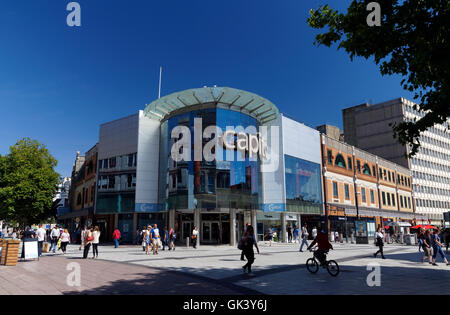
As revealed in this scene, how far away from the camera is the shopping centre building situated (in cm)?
2859

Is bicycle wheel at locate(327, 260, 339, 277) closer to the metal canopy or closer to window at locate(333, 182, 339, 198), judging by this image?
the metal canopy

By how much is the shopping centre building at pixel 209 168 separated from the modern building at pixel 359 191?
1723 millimetres

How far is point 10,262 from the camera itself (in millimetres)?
13070

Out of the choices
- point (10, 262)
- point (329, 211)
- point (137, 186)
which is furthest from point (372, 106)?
point (10, 262)

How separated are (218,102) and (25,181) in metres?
25.1

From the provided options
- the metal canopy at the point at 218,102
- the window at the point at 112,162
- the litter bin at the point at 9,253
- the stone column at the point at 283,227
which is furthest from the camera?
the window at the point at 112,162

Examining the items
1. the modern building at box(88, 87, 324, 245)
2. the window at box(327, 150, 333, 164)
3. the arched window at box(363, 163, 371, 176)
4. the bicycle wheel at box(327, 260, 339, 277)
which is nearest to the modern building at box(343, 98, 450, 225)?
the arched window at box(363, 163, 371, 176)

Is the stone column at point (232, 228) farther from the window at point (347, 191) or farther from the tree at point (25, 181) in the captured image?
the tree at point (25, 181)

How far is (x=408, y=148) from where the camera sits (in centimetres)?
5791

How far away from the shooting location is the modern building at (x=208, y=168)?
1125 inches

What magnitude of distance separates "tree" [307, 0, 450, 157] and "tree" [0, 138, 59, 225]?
38.7 metres

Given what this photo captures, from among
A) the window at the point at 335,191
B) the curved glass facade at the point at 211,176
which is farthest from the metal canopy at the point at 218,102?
the window at the point at 335,191

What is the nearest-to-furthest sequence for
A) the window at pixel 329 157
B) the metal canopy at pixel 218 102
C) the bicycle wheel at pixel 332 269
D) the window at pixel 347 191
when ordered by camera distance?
1. the bicycle wheel at pixel 332 269
2. the metal canopy at pixel 218 102
3. the window at pixel 329 157
4. the window at pixel 347 191

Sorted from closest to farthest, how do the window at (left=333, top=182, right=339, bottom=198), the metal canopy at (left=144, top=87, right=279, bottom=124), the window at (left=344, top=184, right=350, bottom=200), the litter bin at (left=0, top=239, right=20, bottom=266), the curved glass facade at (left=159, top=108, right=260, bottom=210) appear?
the litter bin at (left=0, top=239, right=20, bottom=266) < the curved glass facade at (left=159, top=108, right=260, bottom=210) < the metal canopy at (left=144, top=87, right=279, bottom=124) < the window at (left=333, top=182, right=339, bottom=198) < the window at (left=344, top=184, right=350, bottom=200)
